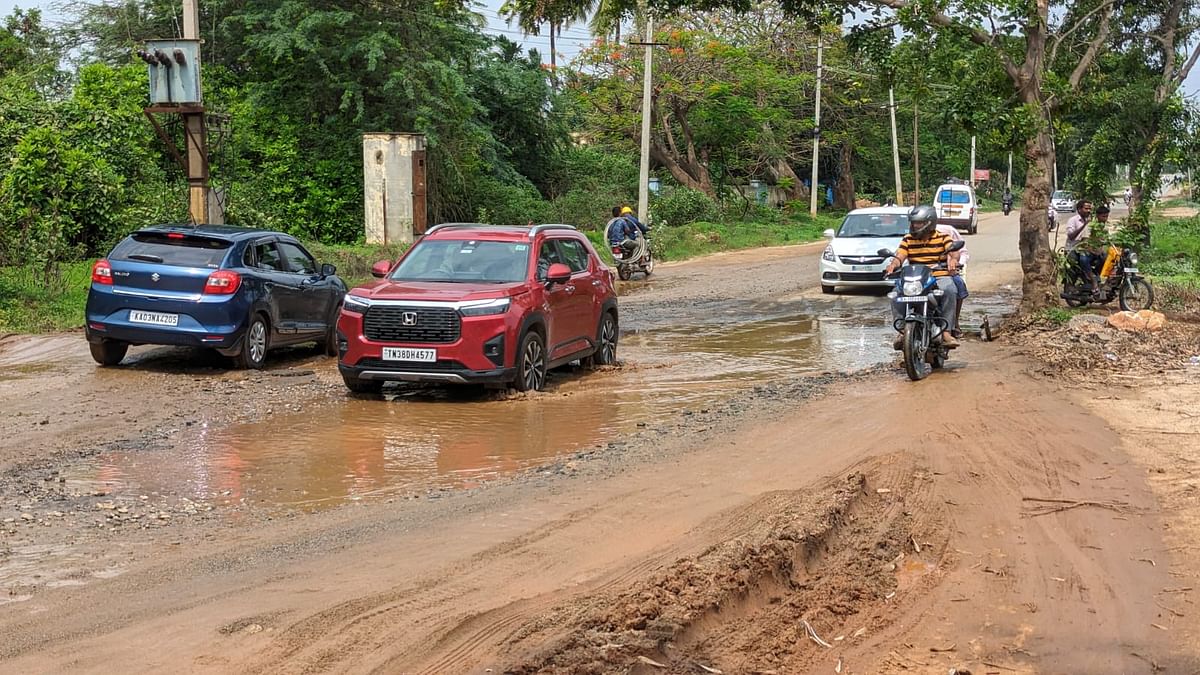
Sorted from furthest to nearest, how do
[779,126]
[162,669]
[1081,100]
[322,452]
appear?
[779,126] → [1081,100] → [322,452] → [162,669]

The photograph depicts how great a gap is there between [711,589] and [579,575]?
0.72 m

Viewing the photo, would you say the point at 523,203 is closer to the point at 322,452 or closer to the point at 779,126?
the point at 779,126

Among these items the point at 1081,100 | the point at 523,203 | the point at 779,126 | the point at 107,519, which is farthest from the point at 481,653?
the point at 779,126

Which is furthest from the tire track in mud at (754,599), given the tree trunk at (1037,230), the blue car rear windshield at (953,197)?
the blue car rear windshield at (953,197)

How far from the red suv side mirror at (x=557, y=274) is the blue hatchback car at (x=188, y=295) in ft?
11.3

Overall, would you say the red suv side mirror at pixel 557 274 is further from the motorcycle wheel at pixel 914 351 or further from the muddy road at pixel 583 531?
the motorcycle wheel at pixel 914 351

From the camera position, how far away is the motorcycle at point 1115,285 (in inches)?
687

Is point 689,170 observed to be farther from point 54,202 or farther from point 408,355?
point 408,355

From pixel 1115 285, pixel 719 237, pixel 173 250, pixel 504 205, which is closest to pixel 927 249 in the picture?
pixel 1115 285

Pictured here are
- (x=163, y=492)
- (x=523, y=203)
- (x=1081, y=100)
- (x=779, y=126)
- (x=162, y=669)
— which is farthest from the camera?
(x=779, y=126)

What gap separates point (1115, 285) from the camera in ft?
58.5

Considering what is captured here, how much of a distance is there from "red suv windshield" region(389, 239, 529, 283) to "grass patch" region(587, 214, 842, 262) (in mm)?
18741

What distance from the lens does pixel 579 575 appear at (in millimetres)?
A: 5836

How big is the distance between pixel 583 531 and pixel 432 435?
359 centimetres
